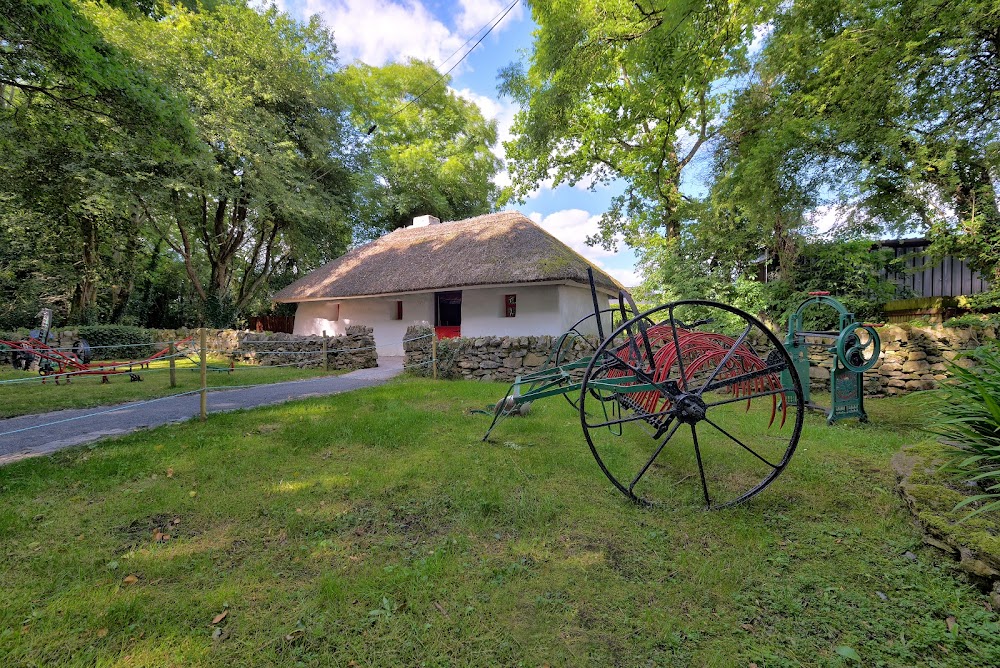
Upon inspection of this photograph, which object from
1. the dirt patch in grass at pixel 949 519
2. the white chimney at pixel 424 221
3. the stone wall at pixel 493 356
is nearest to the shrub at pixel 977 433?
the dirt patch in grass at pixel 949 519

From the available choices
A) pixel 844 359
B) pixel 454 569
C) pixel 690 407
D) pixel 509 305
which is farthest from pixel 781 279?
pixel 454 569

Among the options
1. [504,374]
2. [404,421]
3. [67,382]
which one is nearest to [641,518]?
[404,421]

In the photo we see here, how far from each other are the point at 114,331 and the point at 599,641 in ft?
58.9

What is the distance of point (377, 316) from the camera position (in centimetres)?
1536

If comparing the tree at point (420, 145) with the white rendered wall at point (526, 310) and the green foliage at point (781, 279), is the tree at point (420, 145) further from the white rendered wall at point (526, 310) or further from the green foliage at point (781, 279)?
the green foliage at point (781, 279)

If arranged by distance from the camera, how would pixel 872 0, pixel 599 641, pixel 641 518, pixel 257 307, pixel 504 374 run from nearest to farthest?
1. pixel 599 641
2. pixel 641 518
3. pixel 872 0
4. pixel 504 374
5. pixel 257 307

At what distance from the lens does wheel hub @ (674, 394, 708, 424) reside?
272 cm

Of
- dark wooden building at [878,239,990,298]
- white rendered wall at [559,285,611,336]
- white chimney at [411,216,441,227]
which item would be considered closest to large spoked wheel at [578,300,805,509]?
white rendered wall at [559,285,611,336]

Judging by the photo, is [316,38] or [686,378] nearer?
[686,378]

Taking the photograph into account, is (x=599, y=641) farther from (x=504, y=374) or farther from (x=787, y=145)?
(x=787, y=145)

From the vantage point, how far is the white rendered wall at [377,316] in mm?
14586

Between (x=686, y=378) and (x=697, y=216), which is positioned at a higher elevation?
(x=697, y=216)

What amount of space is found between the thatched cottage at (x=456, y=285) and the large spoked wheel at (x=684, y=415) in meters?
6.87

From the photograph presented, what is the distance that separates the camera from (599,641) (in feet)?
5.64
